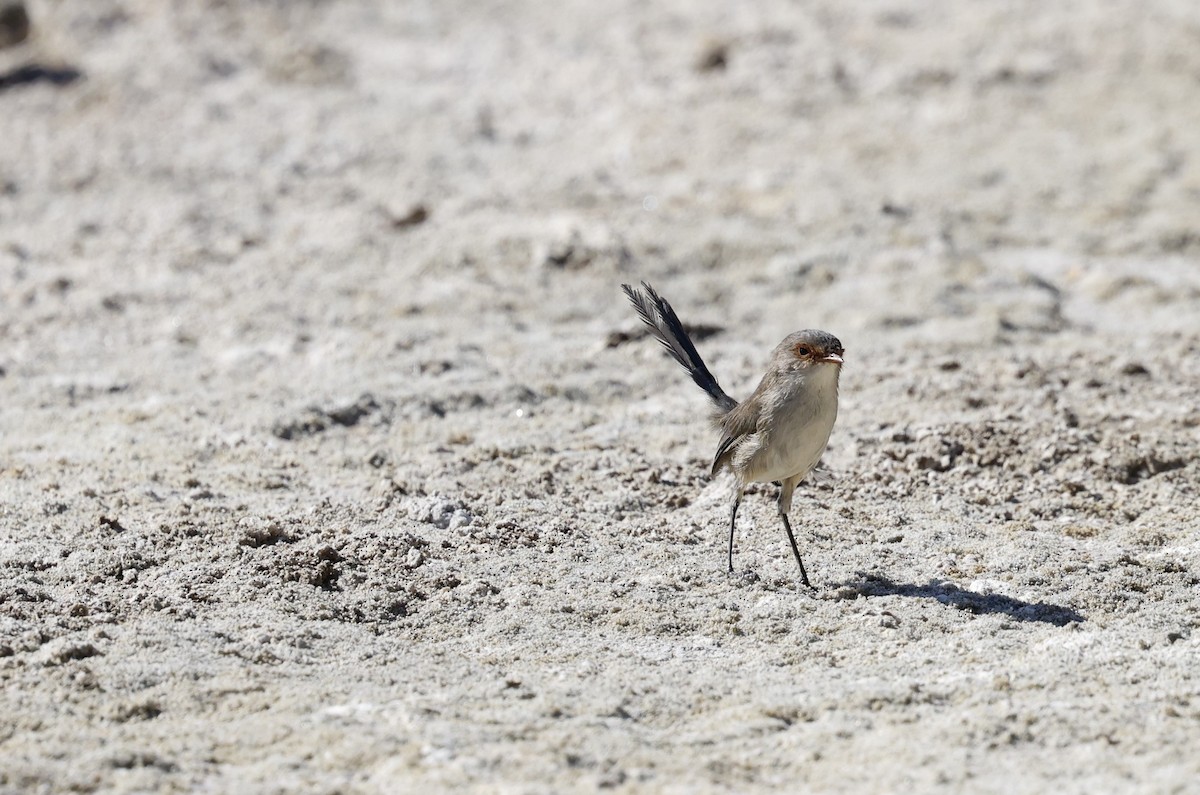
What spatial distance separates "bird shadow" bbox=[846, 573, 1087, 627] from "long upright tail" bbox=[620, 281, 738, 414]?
989 millimetres

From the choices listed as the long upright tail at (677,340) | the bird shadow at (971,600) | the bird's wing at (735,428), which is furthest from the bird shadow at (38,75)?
the bird shadow at (971,600)

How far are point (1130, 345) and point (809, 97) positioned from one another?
4.16 metres

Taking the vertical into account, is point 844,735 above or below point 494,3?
below

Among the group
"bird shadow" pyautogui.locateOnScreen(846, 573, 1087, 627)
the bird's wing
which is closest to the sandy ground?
"bird shadow" pyautogui.locateOnScreen(846, 573, 1087, 627)

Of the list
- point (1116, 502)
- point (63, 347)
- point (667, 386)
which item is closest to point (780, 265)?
point (667, 386)

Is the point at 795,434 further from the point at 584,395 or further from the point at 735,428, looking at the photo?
the point at 584,395

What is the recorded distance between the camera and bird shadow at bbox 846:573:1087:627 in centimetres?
450

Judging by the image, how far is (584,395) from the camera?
22.2 feet

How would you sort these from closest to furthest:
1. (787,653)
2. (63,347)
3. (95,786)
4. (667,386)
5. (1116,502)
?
1. (95,786)
2. (787,653)
3. (1116,502)
4. (667,386)
5. (63,347)

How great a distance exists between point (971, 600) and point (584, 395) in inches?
101

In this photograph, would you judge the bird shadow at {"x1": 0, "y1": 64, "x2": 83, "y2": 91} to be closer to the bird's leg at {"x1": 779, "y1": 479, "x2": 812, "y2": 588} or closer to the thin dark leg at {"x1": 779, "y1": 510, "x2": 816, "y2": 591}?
the bird's leg at {"x1": 779, "y1": 479, "x2": 812, "y2": 588}

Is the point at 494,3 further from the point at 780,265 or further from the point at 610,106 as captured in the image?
the point at 780,265

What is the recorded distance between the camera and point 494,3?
41.2 feet

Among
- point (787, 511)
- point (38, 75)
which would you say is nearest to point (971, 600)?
point (787, 511)
